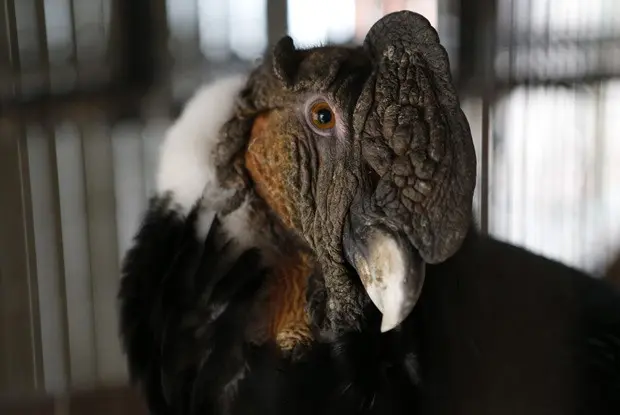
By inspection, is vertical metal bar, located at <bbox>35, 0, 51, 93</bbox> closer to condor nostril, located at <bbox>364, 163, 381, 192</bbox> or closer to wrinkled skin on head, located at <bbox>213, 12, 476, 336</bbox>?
wrinkled skin on head, located at <bbox>213, 12, 476, 336</bbox>

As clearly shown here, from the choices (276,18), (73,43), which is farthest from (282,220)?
(73,43)

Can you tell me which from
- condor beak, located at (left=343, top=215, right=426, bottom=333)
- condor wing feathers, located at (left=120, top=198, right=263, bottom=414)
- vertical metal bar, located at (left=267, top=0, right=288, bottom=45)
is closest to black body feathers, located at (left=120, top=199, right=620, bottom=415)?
condor wing feathers, located at (left=120, top=198, right=263, bottom=414)

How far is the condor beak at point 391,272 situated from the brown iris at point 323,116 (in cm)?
12

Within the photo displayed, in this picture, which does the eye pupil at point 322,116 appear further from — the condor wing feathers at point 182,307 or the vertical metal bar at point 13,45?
the vertical metal bar at point 13,45

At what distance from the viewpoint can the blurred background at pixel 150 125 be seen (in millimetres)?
874

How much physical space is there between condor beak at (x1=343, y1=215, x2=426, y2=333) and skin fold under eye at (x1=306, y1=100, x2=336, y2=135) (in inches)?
4.6

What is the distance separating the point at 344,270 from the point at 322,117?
0.14 m

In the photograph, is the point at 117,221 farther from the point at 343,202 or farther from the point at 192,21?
the point at 343,202

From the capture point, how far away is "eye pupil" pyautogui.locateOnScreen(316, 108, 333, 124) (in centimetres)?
67

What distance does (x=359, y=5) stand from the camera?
875 millimetres

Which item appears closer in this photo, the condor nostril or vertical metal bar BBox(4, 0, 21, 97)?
the condor nostril

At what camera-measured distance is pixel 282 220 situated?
2.51 ft

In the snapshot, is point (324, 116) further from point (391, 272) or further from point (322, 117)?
point (391, 272)

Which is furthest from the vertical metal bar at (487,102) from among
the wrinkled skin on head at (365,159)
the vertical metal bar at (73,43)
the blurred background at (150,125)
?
the vertical metal bar at (73,43)
